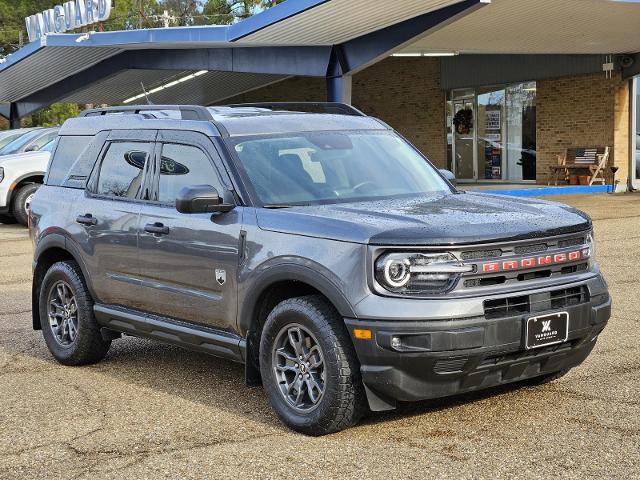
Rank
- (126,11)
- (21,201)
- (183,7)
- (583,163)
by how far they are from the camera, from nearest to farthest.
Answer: (21,201)
(583,163)
(126,11)
(183,7)

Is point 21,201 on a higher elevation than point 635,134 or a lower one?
lower

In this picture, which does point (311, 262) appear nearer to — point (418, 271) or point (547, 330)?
point (418, 271)

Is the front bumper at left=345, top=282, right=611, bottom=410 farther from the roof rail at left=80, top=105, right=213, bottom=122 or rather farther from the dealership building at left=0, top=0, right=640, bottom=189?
the dealership building at left=0, top=0, right=640, bottom=189

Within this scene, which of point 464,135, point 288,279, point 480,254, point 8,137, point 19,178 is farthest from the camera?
point 464,135

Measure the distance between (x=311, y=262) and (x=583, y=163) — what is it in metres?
21.8

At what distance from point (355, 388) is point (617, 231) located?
457 inches

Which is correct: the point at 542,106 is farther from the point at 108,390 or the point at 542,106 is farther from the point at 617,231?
the point at 108,390

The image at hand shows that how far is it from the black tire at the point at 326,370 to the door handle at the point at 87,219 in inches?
82.7

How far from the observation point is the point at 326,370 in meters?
5.37

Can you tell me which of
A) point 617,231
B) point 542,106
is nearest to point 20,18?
point 542,106

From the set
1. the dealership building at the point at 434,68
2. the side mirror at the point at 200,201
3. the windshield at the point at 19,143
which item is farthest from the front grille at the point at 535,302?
the windshield at the point at 19,143

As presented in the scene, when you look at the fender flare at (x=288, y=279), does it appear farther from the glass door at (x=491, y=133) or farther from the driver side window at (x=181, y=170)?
the glass door at (x=491, y=133)

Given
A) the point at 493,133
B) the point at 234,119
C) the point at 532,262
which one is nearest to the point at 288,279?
the point at 532,262

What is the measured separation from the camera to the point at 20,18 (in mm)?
63281
